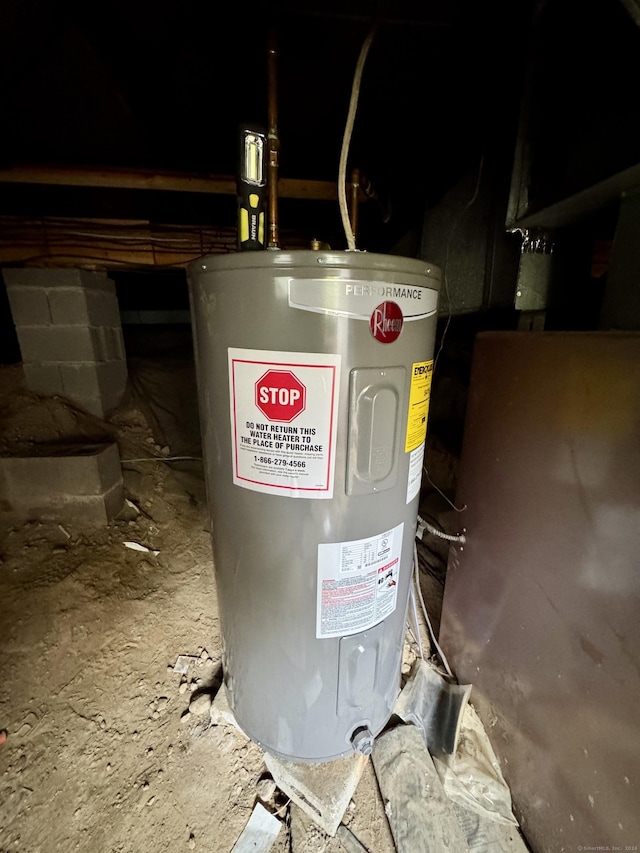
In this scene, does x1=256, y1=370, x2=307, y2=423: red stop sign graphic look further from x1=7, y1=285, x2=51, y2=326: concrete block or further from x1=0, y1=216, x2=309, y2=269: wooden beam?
x1=7, y1=285, x2=51, y2=326: concrete block

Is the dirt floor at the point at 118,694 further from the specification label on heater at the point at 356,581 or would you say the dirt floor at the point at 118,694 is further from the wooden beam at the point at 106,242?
the wooden beam at the point at 106,242

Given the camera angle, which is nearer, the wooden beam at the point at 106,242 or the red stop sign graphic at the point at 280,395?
the red stop sign graphic at the point at 280,395

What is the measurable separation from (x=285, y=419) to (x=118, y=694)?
1.12 m

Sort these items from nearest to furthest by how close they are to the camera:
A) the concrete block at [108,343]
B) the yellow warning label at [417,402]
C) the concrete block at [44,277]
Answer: the yellow warning label at [417,402], the concrete block at [44,277], the concrete block at [108,343]

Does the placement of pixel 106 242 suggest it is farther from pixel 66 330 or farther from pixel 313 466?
pixel 313 466

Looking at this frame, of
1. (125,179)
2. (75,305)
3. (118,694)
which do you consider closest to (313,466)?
(118,694)

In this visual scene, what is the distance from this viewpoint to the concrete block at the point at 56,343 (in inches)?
76.2

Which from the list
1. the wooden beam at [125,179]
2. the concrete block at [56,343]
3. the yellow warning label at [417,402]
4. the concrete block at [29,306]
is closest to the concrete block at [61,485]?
the concrete block at [56,343]

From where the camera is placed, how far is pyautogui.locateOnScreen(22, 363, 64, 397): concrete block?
1.99 meters

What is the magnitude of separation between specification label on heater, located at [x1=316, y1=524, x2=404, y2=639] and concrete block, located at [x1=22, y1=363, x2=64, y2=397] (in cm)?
197

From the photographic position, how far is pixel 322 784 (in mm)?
958

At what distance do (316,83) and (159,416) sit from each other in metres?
2.02

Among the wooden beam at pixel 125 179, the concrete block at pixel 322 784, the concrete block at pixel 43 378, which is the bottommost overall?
the concrete block at pixel 322 784

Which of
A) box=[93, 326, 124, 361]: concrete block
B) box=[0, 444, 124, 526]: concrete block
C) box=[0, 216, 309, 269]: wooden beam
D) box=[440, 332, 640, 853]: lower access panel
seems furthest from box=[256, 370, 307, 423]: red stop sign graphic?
box=[93, 326, 124, 361]: concrete block
